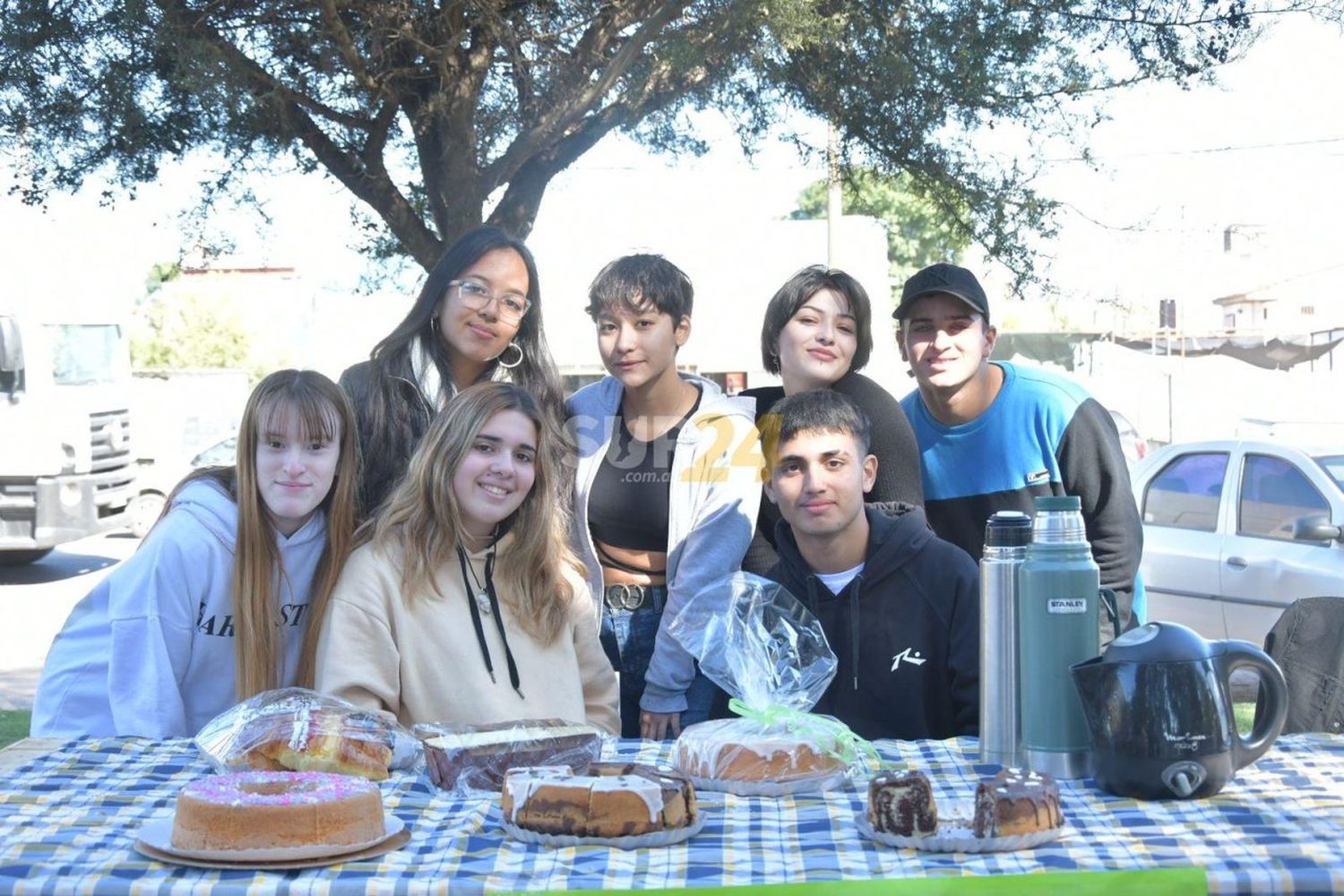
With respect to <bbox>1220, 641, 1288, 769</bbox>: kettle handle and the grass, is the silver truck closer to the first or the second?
the grass

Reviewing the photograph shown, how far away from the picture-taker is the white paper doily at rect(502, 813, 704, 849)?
1.89m

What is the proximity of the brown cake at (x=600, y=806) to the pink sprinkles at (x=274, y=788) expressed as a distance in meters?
0.23

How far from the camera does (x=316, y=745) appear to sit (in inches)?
90.5

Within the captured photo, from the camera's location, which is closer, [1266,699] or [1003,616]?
[1266,699]

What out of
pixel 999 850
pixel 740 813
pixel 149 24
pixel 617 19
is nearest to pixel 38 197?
pixel 149 24

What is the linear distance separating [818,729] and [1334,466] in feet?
22.9

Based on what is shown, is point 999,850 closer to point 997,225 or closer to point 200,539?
point 200,539

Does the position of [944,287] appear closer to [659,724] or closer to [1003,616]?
[659,724]

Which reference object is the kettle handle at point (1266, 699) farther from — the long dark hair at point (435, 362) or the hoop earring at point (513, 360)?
the hoop earring at point (513, 360)

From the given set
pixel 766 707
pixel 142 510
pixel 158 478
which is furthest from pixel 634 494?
pixel 158 478

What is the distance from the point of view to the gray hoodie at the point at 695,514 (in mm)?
3609

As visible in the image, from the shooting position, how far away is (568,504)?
375 centimetres

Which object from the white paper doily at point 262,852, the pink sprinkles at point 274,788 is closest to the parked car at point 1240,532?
the pink sprinkles at point 274,788

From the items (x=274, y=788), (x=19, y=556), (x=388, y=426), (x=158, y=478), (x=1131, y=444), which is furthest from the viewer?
(x=158, y=478)
